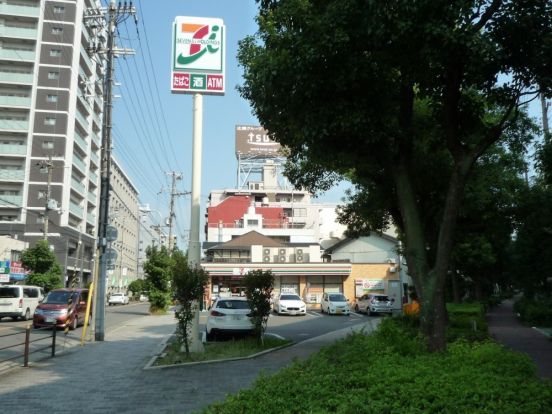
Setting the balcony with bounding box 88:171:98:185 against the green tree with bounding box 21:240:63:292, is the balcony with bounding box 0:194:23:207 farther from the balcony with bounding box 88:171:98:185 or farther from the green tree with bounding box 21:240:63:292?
the green tree with bounding box 21:240:63:292

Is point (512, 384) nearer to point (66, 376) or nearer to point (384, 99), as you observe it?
point (384, 99)

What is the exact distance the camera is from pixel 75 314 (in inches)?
961

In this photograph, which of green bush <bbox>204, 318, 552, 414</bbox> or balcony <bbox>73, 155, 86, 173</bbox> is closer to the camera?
green bush <bbox>204, 318, 552, 414</bbox>

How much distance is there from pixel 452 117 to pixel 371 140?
4.42 feet

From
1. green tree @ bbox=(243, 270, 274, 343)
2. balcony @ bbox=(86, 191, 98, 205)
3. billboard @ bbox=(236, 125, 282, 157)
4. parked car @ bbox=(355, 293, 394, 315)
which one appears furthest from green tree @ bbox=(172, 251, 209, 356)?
billboard @ bbox=(236, 125, 282, 157)

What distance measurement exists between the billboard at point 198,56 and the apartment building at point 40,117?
1765 inches

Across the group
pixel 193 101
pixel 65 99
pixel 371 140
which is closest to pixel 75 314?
pixel 193 101

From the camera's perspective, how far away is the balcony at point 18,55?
59.5 m

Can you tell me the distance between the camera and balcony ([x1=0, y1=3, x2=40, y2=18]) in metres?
59.7

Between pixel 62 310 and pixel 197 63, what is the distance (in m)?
13.4

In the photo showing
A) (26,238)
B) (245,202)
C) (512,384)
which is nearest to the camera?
(512,384)

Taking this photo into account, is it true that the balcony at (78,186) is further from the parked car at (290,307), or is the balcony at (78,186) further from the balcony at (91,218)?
the parked car at (290,307)

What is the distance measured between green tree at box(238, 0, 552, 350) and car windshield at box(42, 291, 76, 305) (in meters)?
17.6

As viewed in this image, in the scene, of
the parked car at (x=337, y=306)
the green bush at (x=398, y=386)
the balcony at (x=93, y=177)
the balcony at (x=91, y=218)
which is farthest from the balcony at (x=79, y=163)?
the green bush at (x=398, y=386)
